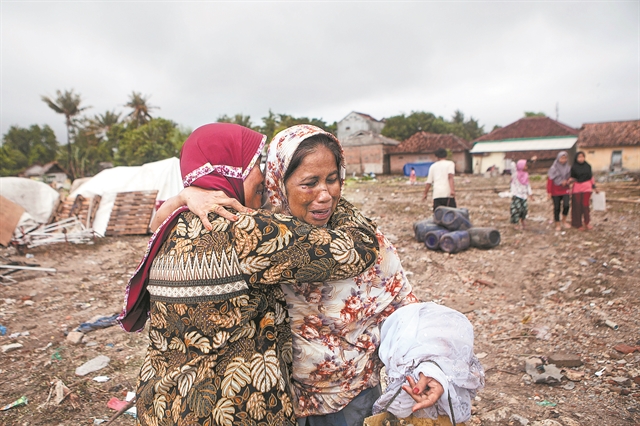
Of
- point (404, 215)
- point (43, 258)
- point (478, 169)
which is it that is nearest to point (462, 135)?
point (478, 169)

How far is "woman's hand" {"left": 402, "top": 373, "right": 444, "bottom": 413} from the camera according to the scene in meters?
1.20

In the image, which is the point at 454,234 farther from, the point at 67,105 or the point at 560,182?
the point at 67,105

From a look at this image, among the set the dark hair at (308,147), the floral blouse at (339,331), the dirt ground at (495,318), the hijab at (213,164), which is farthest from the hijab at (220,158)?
the dirt ground at (495,318)

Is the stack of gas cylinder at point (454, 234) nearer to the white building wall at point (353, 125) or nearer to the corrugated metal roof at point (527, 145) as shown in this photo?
the corrugated metal roof at point (527, 145)

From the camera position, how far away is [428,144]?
34.6 m

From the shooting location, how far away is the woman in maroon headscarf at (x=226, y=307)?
1088 millimetres

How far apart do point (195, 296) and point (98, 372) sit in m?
3.18

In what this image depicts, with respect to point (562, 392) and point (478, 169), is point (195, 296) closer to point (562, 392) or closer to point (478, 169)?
Result: point (562, 392)

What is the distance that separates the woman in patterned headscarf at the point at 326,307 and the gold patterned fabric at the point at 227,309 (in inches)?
7.2

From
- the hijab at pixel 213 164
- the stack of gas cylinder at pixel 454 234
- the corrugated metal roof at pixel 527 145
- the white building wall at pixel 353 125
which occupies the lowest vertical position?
the stack of gas cylinder at pixel 454 234

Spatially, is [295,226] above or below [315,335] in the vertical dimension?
above

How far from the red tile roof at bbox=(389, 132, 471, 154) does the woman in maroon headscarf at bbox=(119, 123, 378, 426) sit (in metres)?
34.0

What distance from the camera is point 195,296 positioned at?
108cm

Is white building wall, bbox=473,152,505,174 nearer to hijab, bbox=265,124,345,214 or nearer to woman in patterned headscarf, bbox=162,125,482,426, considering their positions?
woman in patterned headscarf, bbox=162,125,482,426
